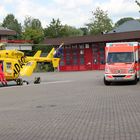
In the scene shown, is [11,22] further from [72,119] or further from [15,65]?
[72,119]

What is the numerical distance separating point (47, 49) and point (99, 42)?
19.9 m

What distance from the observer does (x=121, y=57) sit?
29844 millimetres

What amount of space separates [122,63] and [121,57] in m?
0.60

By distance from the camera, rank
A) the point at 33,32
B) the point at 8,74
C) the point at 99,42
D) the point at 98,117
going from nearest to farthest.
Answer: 1. the point at 98,117
2. the point at 8,74
3. the point at 99,42
4. the point at 33,32

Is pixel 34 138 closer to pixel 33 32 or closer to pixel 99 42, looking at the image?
pixel 99 42

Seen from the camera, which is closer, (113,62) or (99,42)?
(113,62)

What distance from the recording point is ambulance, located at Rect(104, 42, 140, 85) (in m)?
28.9

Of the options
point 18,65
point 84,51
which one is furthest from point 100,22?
point 18,65

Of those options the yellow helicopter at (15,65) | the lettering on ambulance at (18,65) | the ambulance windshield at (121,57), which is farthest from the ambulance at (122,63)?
the lettering on ambulance at (18,65)

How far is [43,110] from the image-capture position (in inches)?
625

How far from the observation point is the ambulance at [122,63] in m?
28.9

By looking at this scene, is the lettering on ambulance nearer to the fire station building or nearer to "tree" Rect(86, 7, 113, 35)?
the fire station building

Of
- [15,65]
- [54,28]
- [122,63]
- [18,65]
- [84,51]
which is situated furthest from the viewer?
[54,28]

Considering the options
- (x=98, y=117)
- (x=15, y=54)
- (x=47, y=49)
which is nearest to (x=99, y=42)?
(x=47, y=49)
